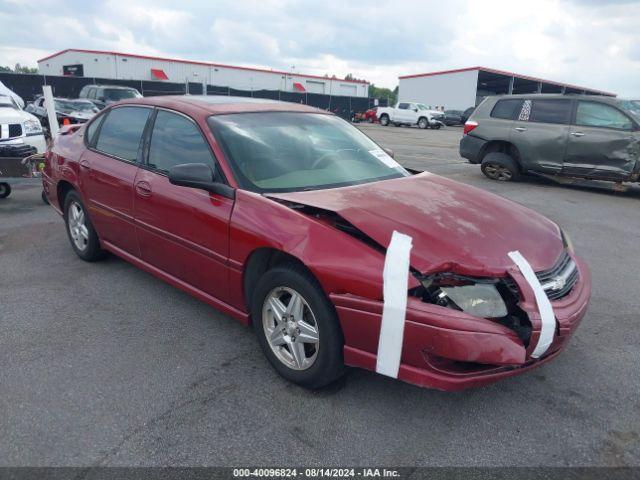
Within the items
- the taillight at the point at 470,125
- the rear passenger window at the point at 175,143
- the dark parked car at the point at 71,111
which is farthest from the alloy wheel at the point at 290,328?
the dark parked car at the point at 71,111

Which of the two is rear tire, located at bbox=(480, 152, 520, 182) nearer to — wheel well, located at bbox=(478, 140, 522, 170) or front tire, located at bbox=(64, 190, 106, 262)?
wheel well, located at bbox=(478, 140, 522, 170)

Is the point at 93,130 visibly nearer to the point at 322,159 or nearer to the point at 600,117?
the point at 322,159

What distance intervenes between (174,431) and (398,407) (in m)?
1.17

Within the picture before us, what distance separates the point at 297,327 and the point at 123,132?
2.53m

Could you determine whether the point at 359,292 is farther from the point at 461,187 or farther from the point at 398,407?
the point at 461,187

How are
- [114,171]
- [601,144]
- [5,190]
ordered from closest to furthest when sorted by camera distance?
[114,171] → [5,190] → [601,144]

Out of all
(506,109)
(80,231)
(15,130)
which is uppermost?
(506,109)

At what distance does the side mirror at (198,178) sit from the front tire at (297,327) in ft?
2.10

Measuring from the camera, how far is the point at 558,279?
2.72 meters

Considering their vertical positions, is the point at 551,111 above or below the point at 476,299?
above

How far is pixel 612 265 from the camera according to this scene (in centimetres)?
520

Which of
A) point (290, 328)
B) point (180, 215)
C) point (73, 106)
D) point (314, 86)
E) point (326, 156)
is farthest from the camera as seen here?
point (314, 86)

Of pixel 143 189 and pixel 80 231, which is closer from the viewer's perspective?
pixel 143 189

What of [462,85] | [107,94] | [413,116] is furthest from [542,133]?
[462,85]
